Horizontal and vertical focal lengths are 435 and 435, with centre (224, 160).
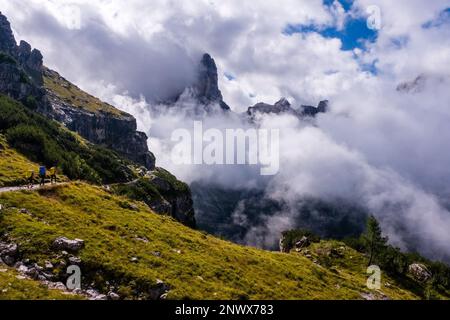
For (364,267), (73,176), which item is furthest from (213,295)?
(364,267)

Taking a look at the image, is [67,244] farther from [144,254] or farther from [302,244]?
[302,244]

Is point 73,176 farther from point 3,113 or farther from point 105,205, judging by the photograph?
point 105,205

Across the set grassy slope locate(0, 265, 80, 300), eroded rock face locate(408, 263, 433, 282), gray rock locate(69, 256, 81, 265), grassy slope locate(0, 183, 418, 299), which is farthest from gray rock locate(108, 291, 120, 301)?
eroded rock face locate(408, 263, 433, 282)

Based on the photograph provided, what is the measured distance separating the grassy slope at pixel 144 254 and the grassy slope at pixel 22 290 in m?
4.80

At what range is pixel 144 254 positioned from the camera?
49.4 meters

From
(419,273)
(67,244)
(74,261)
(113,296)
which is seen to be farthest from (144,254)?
(419,273)

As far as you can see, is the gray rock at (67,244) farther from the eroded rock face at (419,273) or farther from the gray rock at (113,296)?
the eroded rock face at (419,273)

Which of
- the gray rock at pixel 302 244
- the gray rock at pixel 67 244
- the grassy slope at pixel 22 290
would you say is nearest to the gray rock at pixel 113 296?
the grassy slope at pixel 22 290

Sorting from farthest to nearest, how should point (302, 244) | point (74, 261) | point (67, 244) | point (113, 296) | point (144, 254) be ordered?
point (302, 244) → point (144, 254) → point (67, 244) → point (74, 261) → point (113, 296)

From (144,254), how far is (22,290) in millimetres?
16018

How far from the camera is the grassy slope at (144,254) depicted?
43750mm

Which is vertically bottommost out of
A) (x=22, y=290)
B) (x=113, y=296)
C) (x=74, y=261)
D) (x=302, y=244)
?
(x=113, y=296)
